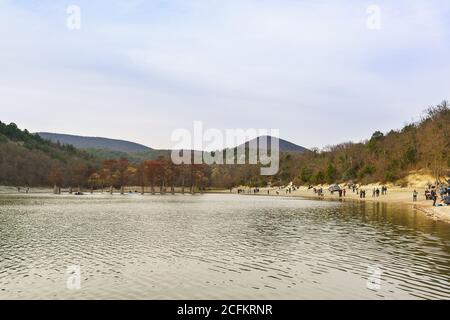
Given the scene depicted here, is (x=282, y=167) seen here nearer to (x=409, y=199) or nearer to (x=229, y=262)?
(x=409, y=199)

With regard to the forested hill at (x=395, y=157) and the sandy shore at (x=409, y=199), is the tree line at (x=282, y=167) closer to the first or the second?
the forested hill at (x=395, y=157)

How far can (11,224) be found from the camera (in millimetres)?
33719

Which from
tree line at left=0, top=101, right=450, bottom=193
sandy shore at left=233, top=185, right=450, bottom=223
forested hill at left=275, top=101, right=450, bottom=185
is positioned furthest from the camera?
tree line at left=0, top=101, right=450, bottom=193

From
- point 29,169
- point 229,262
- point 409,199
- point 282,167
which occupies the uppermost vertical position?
point 282,167

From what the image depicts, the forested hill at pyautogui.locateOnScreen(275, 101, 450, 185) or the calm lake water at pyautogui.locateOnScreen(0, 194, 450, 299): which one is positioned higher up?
the forested hill at pyautogui.locateOnScreen(275, 101, 450, 185)

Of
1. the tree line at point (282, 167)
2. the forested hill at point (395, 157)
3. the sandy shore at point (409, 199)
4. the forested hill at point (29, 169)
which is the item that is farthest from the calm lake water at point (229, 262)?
the forested hill at point (29, 169)

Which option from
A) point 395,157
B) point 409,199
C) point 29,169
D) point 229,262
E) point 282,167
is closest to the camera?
point 229,262

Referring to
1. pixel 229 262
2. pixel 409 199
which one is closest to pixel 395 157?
pixel 409 199

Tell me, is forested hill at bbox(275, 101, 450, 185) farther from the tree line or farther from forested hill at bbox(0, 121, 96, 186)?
forested hill at bbox(0, 121, 96, 186)

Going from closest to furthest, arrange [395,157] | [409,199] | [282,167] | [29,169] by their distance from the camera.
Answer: [409,199]
[395,157]
[29,169]
[282,167]

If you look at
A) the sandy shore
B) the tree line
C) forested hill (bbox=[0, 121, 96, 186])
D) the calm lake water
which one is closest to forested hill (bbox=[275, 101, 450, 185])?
the tree line

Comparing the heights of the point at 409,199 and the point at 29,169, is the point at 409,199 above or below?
below

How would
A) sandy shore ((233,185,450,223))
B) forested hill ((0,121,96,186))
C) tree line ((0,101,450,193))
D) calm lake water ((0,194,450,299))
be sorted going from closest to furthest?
calm lake water ((0,194,450,299)) < sandy shore ((233,185,450,223)) < tree line ((0,101,450,193)) < forested hill ((0,121,96,186))

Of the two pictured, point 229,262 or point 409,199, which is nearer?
point 229,262
